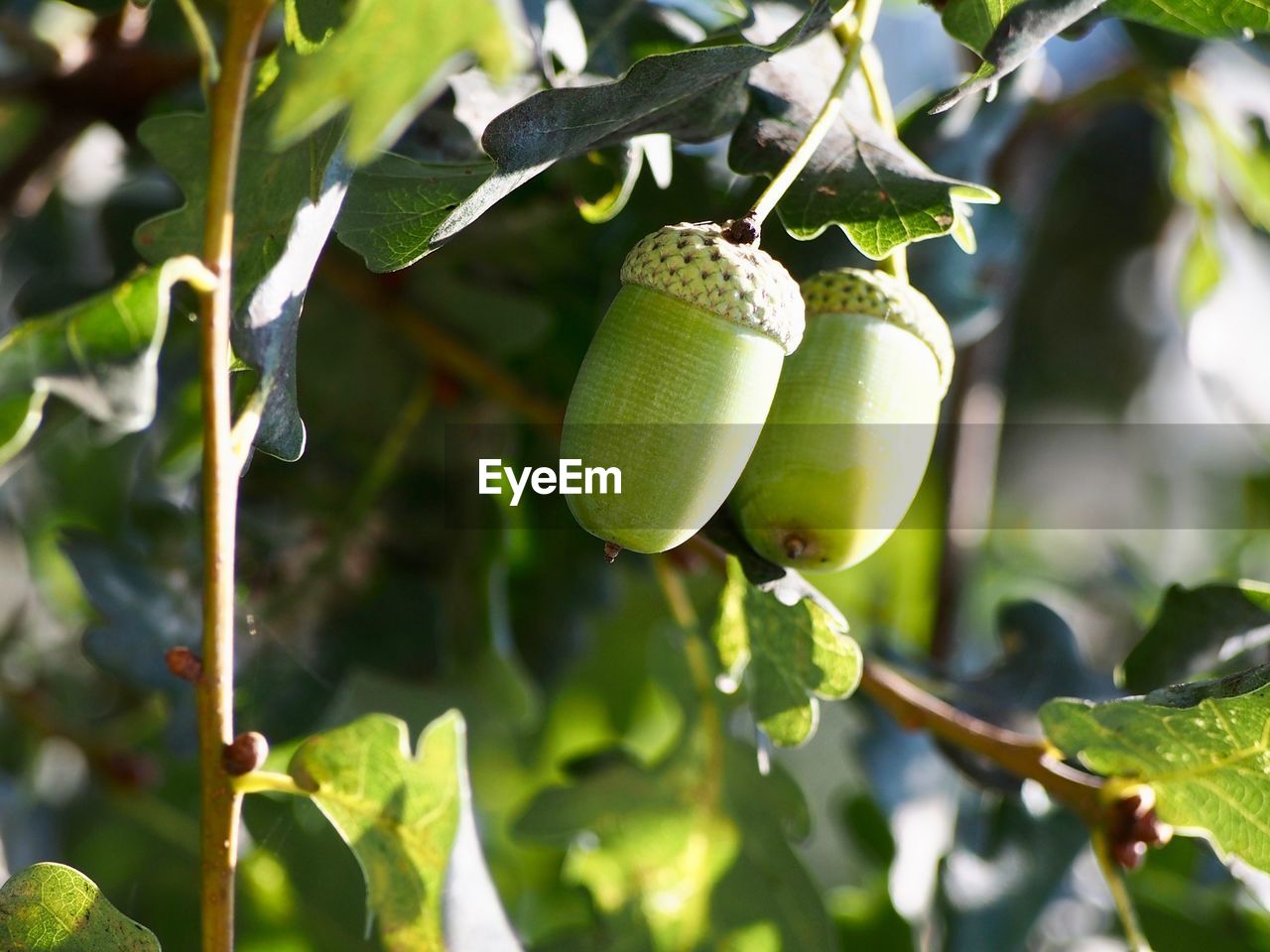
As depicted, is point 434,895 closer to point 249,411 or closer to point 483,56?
point 249,411

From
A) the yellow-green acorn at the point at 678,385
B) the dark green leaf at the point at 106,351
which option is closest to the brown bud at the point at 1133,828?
the yellow-green acorn at the point at 678,385

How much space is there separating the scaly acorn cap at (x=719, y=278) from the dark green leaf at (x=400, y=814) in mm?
269

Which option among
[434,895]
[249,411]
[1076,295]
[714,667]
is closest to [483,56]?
[249,411]

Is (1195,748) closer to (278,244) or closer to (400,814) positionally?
(400,814)

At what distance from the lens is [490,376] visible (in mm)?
1180

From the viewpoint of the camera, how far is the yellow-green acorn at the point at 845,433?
653 mm

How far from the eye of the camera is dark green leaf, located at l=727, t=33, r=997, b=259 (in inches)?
26.3

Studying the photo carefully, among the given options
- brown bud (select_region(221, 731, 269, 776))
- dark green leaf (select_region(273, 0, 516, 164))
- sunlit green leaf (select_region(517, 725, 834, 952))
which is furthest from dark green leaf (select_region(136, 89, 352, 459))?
sunlit green leaf (select_region(517, 725, 834, 952))

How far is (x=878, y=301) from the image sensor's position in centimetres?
70

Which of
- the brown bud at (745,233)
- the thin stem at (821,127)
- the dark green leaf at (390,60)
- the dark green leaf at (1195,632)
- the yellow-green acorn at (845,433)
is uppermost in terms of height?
the dark green leaf at (390,60)

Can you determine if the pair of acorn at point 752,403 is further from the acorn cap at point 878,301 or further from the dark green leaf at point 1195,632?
the dark green leaf at point 1195,632

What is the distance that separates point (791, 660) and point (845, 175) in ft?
0.88

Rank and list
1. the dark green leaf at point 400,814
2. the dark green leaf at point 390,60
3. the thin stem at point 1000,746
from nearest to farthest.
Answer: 1. the dark green leaf at point 390,60
2. the dark green leaf at point 400,814
3. the thin stem at point 1000,746

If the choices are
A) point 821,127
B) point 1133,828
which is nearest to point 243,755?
point 821,127
